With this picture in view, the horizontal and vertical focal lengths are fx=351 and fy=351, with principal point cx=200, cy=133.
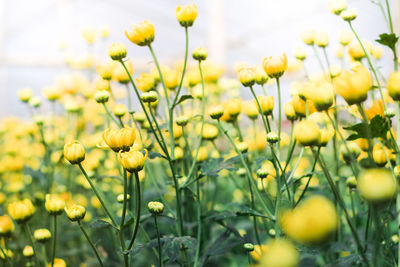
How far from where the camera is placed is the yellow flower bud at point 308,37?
72cm

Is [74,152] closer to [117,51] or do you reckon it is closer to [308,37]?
[117,51]

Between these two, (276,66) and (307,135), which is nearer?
(307,135)

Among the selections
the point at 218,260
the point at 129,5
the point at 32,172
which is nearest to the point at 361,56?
the point at 218,260

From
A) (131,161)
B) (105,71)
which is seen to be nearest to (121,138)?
(131,161)

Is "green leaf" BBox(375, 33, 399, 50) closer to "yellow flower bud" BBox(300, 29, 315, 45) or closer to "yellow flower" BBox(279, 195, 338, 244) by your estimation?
"yellow flower bud" BBox(300, 29, 315, 45)

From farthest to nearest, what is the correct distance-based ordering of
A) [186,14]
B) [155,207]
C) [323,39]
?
1. [323,39]
2. [186,14]
3. [155,207]

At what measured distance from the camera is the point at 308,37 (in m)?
0.72

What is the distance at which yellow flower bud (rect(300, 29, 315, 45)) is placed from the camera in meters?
0.72

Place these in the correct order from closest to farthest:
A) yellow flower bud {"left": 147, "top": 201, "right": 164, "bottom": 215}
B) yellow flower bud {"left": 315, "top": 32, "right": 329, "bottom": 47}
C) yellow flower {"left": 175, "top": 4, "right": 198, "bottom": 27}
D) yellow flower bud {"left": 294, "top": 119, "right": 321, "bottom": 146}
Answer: yellow flower bud {"left": 294, "top": 119, "right": 321, "bottom": 146} → yellow flower bud {"left": 147, "top": 201, "right": 164, "bottom": 215} → yellow flower {"left": 175, "top": 4, "right": 198, "bottom": 27} → yellow flower bud {"left": 315, "top": 32, "right": 329, "bottom": 47}

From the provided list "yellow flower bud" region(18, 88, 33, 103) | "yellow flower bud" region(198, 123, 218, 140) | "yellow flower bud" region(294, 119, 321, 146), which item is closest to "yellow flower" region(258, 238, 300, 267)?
"yellow flower bud" region(294, 119, 321, 146)

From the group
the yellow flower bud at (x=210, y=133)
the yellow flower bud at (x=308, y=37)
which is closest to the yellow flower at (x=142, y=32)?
the yellow flower bud at (x=210, y=133)

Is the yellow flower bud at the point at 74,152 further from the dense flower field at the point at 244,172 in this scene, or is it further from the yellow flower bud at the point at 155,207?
the yellow flower bud at the point at 155,207

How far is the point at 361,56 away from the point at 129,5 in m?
6.48

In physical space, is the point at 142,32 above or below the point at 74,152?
above
